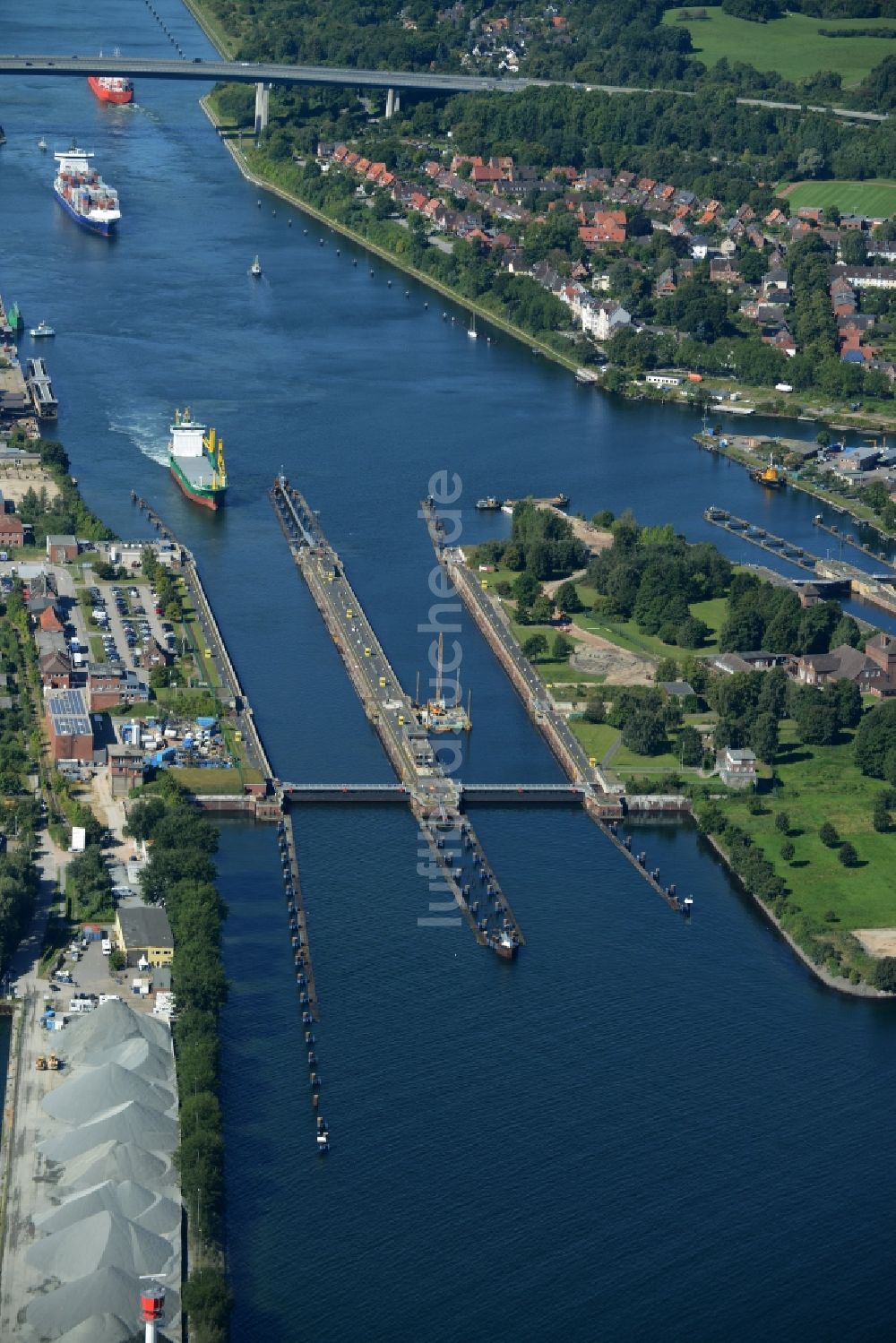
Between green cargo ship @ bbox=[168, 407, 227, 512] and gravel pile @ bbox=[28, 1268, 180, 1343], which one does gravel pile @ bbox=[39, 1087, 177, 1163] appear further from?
green cargo ship @ bbox=[168, 407, 227, 512]

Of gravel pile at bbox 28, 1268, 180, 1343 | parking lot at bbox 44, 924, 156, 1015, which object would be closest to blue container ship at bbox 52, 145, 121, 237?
parking lot at bbox 44, 924, 156, 1015

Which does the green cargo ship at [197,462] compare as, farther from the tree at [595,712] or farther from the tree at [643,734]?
the tree at [643,734]

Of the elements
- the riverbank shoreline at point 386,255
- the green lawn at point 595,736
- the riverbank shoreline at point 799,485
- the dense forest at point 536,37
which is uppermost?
the dense forest at point 536,37

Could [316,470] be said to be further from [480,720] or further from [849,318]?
[849,318]

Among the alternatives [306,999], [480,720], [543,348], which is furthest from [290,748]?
[543,348]

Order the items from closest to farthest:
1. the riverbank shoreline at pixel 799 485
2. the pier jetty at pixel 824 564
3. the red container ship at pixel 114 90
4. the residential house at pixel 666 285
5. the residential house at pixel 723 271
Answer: the pier jetty at pixel 824 564 → the riverbank shoreline at pixel 799 485 → the residential house at pixel 666 285 → the residential house at pixel 723 271 → the red container ship at pixel 114 90

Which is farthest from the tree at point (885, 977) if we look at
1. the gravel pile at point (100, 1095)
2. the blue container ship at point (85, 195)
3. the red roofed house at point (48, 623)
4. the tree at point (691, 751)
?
the blue container ship at point (85, 195)

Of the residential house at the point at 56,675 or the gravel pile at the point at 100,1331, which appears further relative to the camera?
the residential house at the point at 56,675

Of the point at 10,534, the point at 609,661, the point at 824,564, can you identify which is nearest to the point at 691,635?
the point at 609,661

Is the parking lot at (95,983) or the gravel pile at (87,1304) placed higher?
the parking lot at (95,983)
